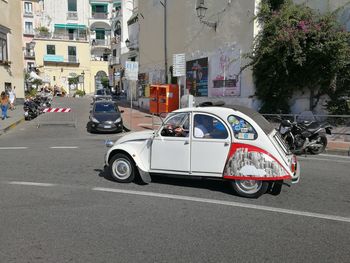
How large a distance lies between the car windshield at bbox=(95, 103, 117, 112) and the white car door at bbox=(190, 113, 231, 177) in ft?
45.6

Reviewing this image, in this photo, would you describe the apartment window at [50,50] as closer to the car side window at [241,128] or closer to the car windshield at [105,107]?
the car windshield at [105,107]

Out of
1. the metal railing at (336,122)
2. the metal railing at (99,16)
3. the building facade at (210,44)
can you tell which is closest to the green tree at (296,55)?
the building facade at (210,44)

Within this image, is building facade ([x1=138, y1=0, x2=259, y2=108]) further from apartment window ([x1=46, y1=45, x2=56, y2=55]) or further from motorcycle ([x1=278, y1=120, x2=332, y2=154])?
apartment window ([x1=46, y1=45, x2=56, y2=55])

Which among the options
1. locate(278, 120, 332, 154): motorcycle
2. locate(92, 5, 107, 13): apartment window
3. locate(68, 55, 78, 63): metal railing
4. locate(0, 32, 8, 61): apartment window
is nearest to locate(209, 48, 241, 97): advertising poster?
locate(278, 120, 332, 154): motorcycle

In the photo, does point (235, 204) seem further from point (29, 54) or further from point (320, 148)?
point (29, 54)

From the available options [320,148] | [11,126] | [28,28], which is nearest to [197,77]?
[11,126]

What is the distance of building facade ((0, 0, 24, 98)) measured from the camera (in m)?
31.7

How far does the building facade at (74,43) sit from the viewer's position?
6656cm

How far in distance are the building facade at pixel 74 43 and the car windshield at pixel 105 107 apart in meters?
47.1

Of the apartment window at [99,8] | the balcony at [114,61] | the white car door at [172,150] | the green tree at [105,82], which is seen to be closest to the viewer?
the white car door at [172,150]

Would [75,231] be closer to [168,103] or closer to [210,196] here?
[210,196]

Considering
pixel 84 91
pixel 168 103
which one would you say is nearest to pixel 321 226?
pixel 168 103

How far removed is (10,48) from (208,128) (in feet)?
99.0

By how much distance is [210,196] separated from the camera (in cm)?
714
